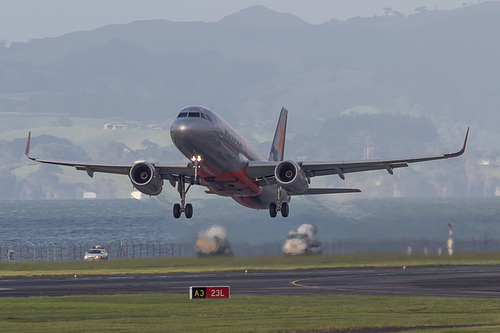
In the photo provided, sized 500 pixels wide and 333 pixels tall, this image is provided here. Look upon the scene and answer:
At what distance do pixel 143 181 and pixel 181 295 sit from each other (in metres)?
8.12

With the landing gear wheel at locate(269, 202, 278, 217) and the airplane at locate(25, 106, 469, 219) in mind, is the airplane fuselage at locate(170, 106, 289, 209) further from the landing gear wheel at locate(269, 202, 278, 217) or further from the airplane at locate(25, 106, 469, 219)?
the landing gear wheel at locate(269, 202, 278, 217)

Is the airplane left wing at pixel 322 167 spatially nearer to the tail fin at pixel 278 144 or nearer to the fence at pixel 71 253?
the tail fin at pixel 278 144

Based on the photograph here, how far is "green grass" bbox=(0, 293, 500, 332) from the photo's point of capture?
137 feet

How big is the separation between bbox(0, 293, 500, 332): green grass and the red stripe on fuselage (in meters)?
9.12

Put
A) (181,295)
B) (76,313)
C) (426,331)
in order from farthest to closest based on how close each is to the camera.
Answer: (181,295) → (76,313) → (426,331)

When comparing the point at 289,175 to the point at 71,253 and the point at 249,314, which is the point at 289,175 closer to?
the point at 249,314

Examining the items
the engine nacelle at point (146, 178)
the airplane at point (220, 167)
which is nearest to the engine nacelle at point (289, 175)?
the airplane at point (220, 167)

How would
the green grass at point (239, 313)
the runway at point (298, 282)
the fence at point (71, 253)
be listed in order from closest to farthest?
the green grass at point (239, 313), the runway at point (298, 282), the fence at point (71, 253)

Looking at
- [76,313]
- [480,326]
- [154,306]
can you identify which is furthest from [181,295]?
[480,326]

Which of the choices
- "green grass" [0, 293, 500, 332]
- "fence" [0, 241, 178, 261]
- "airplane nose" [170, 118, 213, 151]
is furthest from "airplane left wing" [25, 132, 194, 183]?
"fence" [0, 241, 178, 261]

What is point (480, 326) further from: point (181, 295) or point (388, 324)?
point (181, 295)

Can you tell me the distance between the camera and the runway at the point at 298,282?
62125 millimetres

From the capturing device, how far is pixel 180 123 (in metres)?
57.2

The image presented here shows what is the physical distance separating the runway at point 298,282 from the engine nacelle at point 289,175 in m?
7.30
